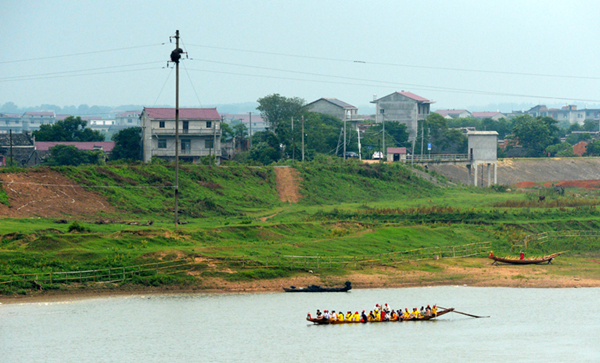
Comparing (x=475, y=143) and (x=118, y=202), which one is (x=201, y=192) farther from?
(x=475, y=143)

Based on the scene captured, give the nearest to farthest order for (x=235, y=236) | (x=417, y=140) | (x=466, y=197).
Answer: (x=235, y=236)
(x=466, y=197)
(x=417, y=140)

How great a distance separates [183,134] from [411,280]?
6715 centimetres

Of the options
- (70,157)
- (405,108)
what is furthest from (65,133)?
(405,108)

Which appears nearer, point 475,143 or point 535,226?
point 535,226

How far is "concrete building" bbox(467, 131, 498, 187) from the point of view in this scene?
138m

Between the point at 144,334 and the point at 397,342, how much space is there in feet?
49.5

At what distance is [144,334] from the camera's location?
43.7 m

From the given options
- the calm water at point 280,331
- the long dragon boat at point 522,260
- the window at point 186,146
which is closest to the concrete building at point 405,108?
the window at point 186,146

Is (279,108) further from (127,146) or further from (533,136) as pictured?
(533,136)

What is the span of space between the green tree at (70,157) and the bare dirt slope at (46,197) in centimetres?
3132

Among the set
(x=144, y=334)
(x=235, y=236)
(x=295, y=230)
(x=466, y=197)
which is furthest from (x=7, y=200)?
(x=466, y=197)

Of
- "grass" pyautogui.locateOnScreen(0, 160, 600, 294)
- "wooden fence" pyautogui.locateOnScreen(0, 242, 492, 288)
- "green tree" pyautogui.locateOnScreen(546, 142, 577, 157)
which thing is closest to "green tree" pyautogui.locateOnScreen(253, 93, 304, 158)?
"grass" pyautogui.locateOnScreen(0, 160, 600, 294)

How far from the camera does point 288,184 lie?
10144 cm

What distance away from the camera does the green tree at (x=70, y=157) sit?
108 m
